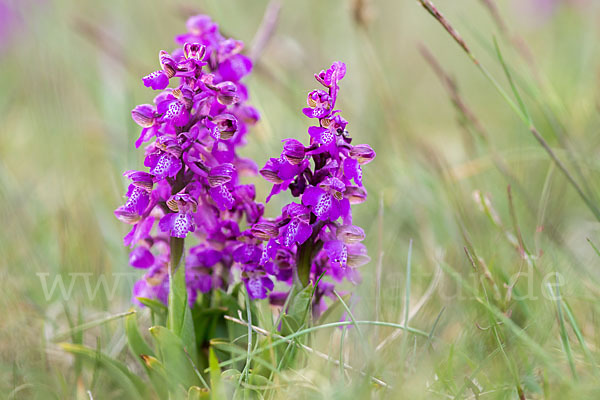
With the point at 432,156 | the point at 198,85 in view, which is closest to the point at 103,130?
the point at 432,156

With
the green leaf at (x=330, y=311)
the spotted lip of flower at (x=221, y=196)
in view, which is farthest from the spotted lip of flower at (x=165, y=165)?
the green leaf at (x=330, y=311)

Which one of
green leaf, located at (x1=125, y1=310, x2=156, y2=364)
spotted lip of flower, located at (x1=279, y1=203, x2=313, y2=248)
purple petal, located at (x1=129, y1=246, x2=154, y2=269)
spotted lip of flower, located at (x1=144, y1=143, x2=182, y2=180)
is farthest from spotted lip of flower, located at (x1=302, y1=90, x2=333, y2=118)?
green leaf, located at (x1=125, y1=310, x2=156, y2=364)

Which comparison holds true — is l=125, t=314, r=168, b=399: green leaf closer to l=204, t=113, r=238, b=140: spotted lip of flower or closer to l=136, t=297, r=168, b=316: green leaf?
l=136, t=297, r=168, b=316: green leaf

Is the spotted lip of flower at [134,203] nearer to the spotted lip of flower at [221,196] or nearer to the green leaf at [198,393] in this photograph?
the spotted lip of flower at [221,196]

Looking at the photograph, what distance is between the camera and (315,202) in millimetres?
1474

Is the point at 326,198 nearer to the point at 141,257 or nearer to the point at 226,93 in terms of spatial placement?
the point at 226,93

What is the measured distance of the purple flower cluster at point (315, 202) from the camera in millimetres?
1497

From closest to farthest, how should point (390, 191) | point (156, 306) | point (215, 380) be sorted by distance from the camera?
point (215, 380) → point (156, 306) → point (390, 191)

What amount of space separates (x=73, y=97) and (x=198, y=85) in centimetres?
360

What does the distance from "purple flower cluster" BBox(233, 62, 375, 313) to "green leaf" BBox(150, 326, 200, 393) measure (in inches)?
9.1

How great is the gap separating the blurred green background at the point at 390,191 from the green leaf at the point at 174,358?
29 cm

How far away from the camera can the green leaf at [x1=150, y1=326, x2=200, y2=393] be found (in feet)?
4.85

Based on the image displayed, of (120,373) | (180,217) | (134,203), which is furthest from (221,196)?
(120,373)

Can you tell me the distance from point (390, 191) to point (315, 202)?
1.67 metres
